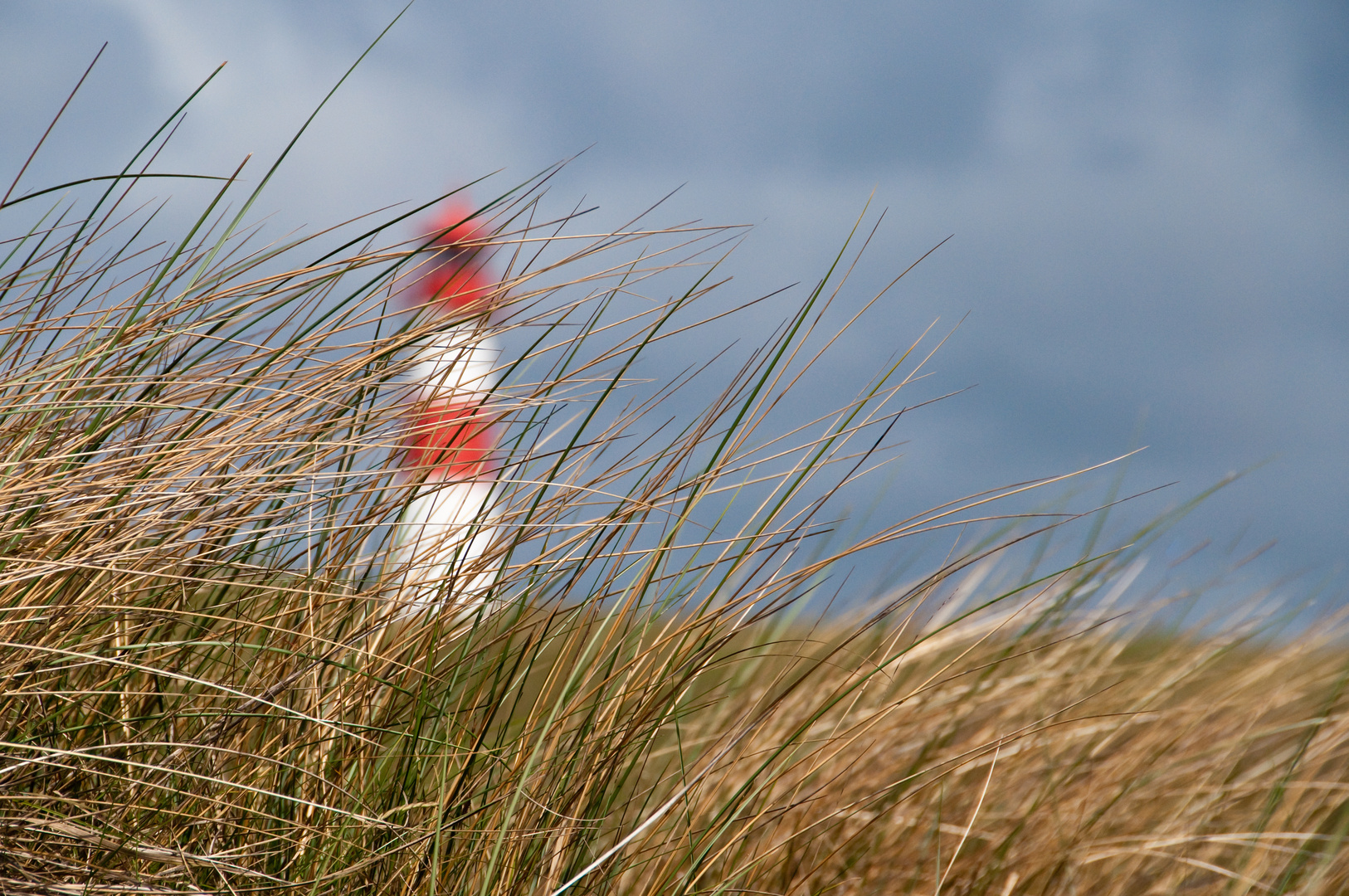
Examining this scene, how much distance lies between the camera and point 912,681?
79.6 inches

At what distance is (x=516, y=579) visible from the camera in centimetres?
137

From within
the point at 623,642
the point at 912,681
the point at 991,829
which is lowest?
the point at 991,829

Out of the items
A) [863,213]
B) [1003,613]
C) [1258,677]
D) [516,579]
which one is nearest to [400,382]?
[516,579]

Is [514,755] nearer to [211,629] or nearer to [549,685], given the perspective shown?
[549,685]

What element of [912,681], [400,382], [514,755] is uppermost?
[400,382]

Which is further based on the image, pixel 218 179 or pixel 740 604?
pixel 218 179

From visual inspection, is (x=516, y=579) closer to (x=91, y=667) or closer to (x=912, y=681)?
(x=91, y=667)

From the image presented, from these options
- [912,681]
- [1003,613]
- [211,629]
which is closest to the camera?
[211,629]

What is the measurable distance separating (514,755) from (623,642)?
0.69 feet

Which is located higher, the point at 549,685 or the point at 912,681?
the point at 549,685

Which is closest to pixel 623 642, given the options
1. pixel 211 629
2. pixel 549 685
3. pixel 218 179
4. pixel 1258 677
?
pixel 549 685

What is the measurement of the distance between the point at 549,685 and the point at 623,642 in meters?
0.12

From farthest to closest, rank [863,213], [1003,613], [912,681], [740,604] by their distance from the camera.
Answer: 1. [912,681]
2. [1003,613]
3. [863,213]
4. [740,604]

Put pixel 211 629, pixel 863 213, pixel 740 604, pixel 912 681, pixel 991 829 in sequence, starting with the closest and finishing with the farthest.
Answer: pixel 740 604 → pixel 863 213 → pixel 211 629 → pixel 991 829 → pixel 912 681
